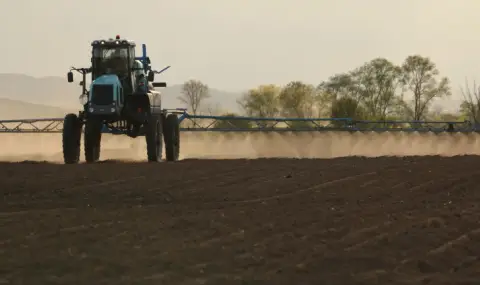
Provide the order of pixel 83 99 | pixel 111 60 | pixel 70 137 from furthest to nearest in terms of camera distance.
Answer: pixel 70 137 → pixel 111 60 → pixel 83 99

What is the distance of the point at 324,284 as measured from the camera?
19.3 feet

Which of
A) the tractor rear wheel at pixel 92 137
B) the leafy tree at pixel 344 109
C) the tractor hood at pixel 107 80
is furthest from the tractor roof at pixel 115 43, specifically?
the leafy tree at pixel 344 109

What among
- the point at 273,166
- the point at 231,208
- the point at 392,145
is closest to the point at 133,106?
the point at 273,166

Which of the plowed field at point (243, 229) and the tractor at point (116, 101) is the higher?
the tractor at point (116, 101)

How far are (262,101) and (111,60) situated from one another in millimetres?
58116

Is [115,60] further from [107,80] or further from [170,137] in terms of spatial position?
[170,137]

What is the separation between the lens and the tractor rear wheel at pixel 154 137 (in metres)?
19.8

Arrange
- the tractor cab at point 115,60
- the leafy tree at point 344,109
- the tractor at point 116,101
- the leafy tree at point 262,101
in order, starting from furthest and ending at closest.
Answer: the leafy tree at point 262,101
the leafy tree at point 344,109
the tractor cab at point 115,60
the tractor at point 116,101

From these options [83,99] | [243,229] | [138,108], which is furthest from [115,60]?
[243,229]

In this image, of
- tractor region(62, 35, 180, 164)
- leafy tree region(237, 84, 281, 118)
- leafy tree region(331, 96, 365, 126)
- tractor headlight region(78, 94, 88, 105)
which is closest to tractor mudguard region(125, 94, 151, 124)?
tractor region(62, 35, 180, 164)

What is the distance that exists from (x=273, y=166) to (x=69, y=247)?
1042 cm

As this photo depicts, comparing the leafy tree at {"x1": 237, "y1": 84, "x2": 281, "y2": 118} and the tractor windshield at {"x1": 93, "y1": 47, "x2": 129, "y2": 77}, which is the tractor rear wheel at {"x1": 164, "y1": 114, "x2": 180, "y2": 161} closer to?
the tractor windshield at {"x1": 93, "y1": 47, "x2": 129, "y2": 77}

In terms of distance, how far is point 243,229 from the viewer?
8.49 m

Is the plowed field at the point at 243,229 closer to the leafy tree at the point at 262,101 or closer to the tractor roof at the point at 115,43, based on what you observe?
the tractor roof at the point at 115,43
